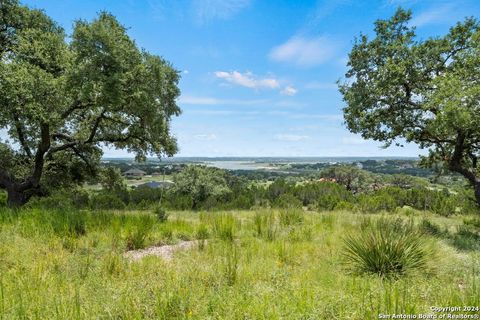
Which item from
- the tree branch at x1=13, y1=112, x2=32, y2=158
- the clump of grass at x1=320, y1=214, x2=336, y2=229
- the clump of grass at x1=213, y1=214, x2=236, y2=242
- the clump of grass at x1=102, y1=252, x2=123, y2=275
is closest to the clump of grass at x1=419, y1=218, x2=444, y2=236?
the clump of grass at x1=320, y1=214, x2=336, y2=229

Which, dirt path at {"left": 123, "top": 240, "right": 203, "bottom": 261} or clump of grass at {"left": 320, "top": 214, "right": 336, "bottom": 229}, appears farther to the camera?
clump of grass at {"left": 320, "top": 214, "right": 336, "bottom": 229}

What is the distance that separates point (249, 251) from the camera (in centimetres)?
693

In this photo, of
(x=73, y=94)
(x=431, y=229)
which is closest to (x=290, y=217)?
(x=431, y=229)

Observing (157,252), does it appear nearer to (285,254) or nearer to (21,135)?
(285,254)

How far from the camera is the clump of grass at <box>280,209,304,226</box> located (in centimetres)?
1118

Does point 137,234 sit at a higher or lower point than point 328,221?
higher

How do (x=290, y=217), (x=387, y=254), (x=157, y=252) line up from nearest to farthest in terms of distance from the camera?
(x=387, y=254), (x=157, y=252), (x=290, y=217)

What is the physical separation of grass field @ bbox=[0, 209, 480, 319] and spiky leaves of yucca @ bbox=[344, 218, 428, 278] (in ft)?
0.53

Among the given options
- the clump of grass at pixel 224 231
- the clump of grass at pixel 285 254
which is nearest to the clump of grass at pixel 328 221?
the clump of grass at pixel 224 231

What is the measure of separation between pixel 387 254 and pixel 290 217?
589 centimetres

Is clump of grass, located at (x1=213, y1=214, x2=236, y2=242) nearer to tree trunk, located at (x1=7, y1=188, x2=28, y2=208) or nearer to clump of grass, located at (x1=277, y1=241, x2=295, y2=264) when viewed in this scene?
clump of grass, located at (x1=277, y1=241, x2=295, y2=264)

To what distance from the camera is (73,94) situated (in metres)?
13.9

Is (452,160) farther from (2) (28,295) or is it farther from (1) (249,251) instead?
(2) (28,295)

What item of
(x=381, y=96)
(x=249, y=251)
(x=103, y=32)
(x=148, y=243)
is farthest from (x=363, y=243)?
(x=103, y=32)
